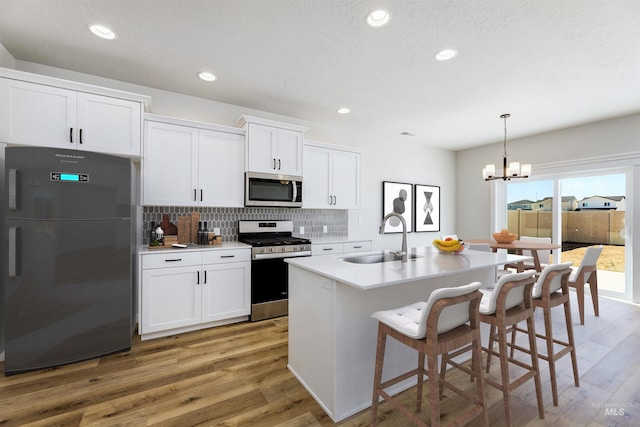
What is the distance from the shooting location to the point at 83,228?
7.52 ft

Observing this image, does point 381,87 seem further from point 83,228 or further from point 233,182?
point 83,228

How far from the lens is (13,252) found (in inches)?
82.4

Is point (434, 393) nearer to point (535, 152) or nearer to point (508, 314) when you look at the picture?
point (508, 314)

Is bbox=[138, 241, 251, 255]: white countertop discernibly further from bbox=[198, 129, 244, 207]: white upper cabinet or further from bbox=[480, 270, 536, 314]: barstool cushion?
bbox=[480, 270, 536, 314]: barstool cushion

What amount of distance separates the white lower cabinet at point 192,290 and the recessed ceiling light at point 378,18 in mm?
2510

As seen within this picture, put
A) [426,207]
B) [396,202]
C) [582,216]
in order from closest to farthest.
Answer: [582,216] < [396,202] < [426,207]

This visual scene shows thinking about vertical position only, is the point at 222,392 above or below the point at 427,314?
below

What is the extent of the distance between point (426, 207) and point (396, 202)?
0.89m

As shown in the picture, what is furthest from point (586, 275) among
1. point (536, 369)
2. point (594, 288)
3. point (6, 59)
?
point (6, 59)

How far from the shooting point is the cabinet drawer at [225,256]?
301 cm

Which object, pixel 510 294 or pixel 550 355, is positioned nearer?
pixel 510 294

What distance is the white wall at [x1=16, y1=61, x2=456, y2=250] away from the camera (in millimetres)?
3344

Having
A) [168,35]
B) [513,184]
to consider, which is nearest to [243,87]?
[168,35]

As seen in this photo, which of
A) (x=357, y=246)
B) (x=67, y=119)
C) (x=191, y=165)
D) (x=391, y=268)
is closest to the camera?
(x=391, y=268)
